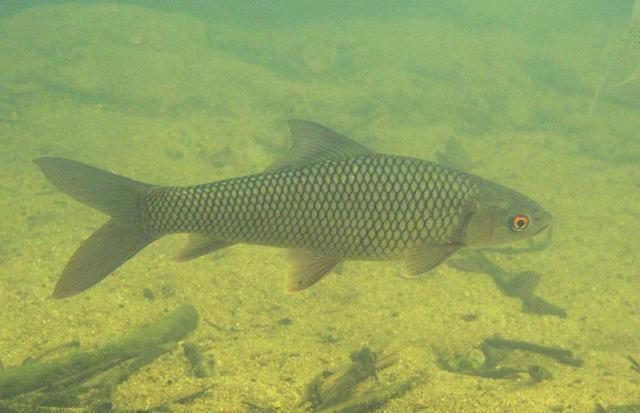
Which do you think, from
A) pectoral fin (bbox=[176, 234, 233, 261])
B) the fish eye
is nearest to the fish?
pectoral fin (bbox=[176, 234, 233, 261])

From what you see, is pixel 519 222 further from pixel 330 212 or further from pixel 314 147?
pixel 314 147

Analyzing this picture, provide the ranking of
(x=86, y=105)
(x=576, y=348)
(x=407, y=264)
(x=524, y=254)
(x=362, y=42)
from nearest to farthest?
(x=407, y=264), (x=576, y=348), (x=524, y=254), (x=86, y=105), (x=362, y=42)

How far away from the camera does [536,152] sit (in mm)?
14828

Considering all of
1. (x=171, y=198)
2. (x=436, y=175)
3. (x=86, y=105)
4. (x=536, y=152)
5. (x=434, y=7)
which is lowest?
(x=86, y=105)

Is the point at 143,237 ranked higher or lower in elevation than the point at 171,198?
lower

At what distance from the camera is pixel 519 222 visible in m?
3.95

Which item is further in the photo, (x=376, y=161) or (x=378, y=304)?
(x=378, y=304)

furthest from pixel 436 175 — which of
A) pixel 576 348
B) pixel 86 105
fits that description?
pixel 86 105

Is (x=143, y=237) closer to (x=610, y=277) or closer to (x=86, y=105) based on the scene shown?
(x=610, y=277)

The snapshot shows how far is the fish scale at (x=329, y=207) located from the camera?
12.1 ft

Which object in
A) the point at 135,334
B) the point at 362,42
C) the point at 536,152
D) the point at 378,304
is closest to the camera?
the point at 135,334

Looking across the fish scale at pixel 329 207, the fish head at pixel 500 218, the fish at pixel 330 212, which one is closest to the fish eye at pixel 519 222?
the fish head at pixel 500 218

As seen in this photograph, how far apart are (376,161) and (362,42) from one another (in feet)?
95.1

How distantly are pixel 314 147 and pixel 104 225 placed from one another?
5.18 feet
